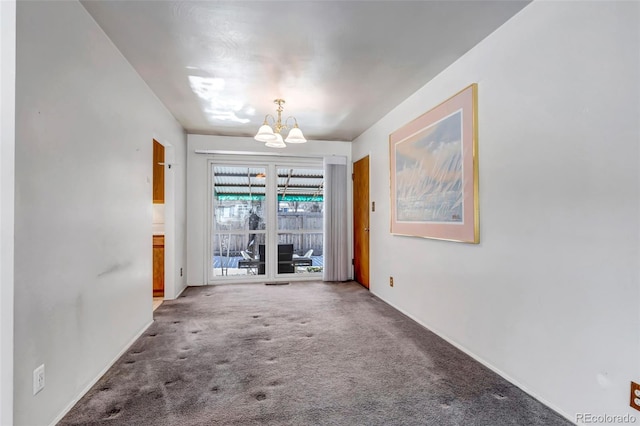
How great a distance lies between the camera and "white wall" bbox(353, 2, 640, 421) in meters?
1.50

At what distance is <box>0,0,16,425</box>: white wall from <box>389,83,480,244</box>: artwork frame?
267 centimetres

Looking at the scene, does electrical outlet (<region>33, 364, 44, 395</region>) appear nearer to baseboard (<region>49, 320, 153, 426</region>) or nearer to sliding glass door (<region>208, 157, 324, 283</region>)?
baseboard (<region>49, 320, 153, 426</region>)

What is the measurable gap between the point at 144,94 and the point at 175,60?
2.26 ft

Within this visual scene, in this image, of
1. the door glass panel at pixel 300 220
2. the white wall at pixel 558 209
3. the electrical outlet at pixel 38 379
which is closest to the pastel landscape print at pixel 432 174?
the white wall at pixel 558 209

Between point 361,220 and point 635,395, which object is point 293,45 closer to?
point 635,395

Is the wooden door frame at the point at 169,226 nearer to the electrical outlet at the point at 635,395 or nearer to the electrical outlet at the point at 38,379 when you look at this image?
the electrical outlet at the point at 38,379

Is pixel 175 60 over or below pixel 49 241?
over

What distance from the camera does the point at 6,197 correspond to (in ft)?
3.76

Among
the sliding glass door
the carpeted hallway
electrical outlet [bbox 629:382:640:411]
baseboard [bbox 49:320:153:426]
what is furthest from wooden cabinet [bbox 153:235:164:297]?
electrical outlet [bbox 629:382:640:411]

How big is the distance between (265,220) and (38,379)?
12.9ft

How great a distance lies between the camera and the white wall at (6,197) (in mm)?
1112

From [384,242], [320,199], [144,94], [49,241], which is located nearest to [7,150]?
[49,241]

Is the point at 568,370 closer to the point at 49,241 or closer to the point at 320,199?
the point at 49,241

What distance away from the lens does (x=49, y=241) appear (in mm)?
1666
